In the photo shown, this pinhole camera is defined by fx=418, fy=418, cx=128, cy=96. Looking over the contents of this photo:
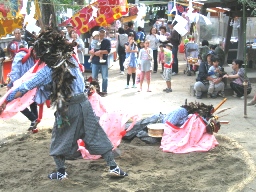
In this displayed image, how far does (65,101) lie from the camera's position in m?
4.82

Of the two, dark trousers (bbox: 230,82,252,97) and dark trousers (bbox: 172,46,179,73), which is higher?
dark trousers (bbox: 172,46,179,73)

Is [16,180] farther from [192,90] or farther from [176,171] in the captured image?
[192,90]

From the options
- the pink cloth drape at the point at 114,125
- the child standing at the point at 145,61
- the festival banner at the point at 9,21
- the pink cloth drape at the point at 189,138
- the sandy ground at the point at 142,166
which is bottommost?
the sandy ground at the point at 142,166

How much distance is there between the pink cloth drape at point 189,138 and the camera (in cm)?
624

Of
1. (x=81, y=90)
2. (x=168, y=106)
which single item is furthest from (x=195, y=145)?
(x=168, y=106)

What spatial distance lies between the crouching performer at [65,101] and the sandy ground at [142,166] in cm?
25

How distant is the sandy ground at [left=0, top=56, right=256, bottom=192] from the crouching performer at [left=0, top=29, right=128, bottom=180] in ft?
0.82

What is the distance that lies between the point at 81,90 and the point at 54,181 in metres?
1.15

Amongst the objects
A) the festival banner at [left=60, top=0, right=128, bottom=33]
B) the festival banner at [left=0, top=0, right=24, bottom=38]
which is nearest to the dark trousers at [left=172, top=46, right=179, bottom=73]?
the festival banner at [left=60, top=0, right=128, bottom=33]

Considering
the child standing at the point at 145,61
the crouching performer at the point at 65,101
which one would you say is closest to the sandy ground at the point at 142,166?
the crouching performer at the point at 65,101

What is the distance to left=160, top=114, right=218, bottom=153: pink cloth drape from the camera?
20.5 ft

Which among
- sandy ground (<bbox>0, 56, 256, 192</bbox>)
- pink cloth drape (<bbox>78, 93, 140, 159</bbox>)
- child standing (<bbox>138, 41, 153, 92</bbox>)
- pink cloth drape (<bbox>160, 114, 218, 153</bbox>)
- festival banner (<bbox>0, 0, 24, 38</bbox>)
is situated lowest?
sandy ground (<bbox>0, 56, 256, 192</bbox>)

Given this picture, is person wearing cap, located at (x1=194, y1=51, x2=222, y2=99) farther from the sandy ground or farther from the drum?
the drum

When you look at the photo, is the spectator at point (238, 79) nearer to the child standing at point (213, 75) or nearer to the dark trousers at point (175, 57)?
the child standing at point (213, 75)
